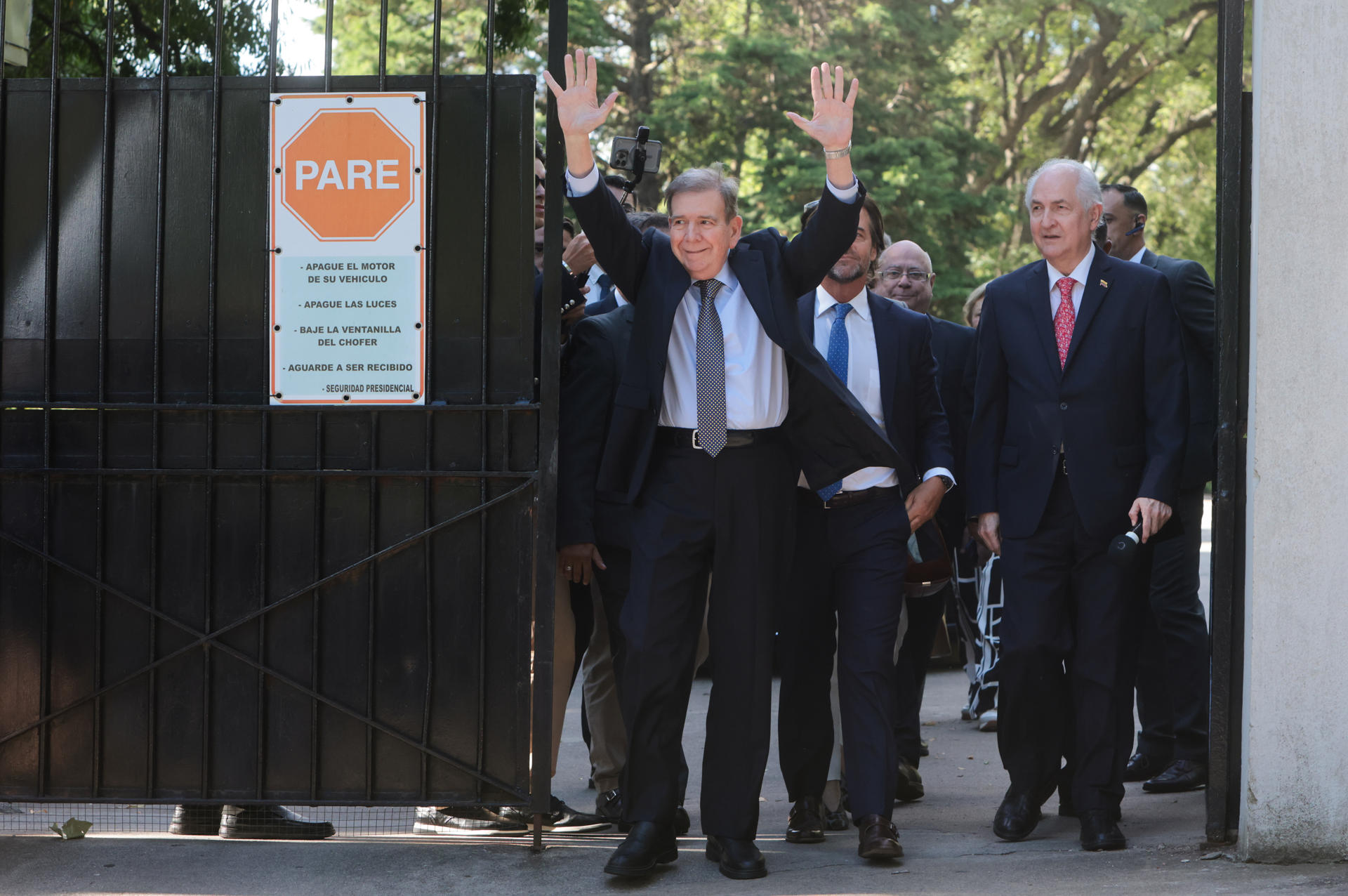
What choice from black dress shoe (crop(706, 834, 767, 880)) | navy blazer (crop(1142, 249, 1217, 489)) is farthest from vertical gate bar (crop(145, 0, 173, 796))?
navy blazer (crop(1142, 249, 1217, 489))

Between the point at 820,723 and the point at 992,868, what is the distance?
82 cm

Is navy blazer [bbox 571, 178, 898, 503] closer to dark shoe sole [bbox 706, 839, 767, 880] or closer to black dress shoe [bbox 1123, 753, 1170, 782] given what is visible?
dark shoe sole [bbox 706, 839, 767, 880]

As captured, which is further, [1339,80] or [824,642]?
[824,642]

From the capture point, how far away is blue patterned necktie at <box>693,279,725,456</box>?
453 cm

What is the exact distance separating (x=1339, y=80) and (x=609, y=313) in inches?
100

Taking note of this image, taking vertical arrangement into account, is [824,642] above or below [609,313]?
below

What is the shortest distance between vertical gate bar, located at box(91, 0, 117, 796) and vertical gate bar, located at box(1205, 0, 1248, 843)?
3522 mm

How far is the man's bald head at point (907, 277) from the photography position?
6449 mm

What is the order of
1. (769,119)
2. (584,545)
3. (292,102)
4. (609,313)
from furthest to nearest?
1. (769,119)
2. (609,313)
3. (584,545)
4. (292,102)

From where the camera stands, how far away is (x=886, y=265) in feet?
21.3

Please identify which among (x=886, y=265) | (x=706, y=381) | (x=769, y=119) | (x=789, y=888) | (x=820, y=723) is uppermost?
(x=769, y=119)

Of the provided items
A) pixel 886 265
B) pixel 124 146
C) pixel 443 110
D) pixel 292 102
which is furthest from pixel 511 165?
pixel 886 265

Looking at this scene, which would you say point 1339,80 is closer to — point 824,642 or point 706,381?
point 706,381

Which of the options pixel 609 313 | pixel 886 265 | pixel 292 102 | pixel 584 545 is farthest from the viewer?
pixel 886 265
